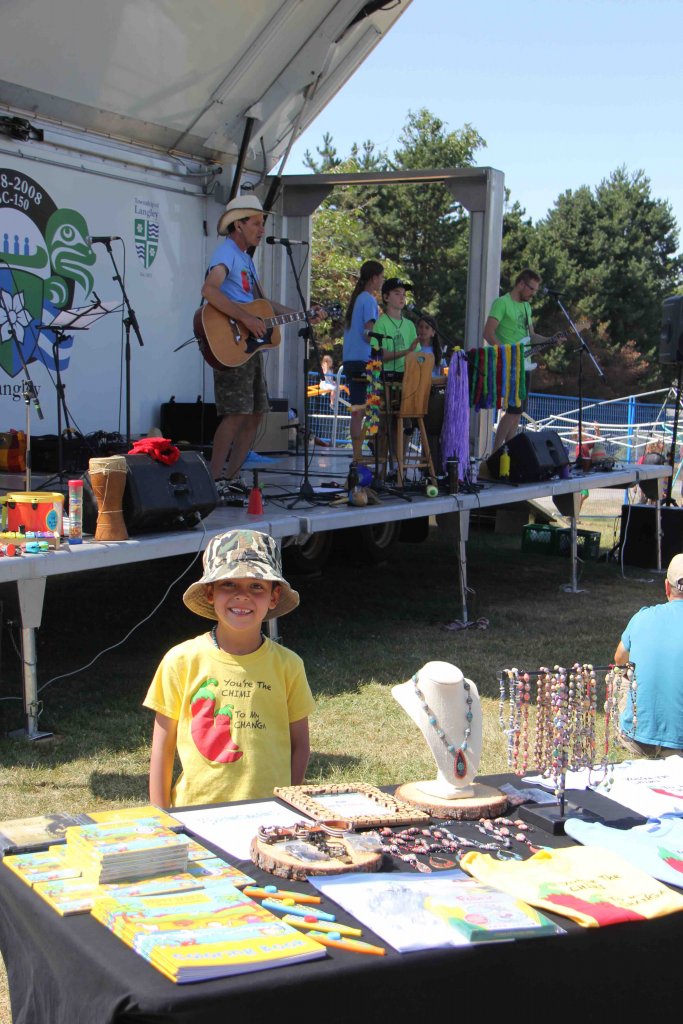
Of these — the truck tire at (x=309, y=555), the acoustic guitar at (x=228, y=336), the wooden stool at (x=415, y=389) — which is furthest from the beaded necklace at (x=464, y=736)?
the truck tire at (x=309, y=555)

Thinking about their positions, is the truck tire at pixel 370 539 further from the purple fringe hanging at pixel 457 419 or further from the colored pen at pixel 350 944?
the colored pen at pixel 350 944

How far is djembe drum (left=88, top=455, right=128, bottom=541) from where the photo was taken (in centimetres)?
526

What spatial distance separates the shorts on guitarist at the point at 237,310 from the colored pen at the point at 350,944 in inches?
194

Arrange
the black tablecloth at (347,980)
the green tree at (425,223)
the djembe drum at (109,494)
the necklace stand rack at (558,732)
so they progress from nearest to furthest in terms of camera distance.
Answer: the black tablecloth at (347,980) < the necklace stand rack at (558,732) < the djembe drum at (109,494) < the green tree at (425,223)

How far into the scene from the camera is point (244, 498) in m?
6.80

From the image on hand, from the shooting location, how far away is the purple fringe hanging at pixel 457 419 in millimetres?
7855

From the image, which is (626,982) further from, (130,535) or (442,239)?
(442,239)

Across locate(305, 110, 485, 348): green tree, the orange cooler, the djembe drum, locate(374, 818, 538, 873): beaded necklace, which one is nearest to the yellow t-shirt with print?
locate(374, 818, 538, 873): beaded necklace

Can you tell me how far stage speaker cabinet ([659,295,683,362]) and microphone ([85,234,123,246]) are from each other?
473 centimetres

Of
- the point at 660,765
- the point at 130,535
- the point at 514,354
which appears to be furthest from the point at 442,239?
the point at 660,765

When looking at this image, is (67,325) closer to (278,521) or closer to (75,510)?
(278,521)

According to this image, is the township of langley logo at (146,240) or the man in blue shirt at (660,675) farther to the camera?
the township of langley logo at (146,240)

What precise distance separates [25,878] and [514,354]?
21.8 feet

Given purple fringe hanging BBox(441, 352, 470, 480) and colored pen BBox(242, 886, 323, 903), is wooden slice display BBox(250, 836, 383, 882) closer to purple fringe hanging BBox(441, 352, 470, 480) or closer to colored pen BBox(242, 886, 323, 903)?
colored pen BBox(242, 886, 323, 903)
